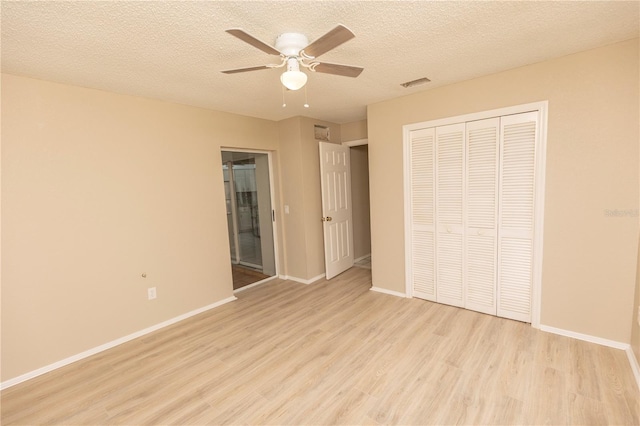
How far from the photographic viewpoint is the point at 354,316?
3244 millimetres

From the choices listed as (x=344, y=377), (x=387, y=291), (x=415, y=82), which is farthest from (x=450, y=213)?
(x=344, y=377)

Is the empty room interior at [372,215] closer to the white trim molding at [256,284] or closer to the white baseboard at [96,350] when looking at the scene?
the white baseboard at [96,350]

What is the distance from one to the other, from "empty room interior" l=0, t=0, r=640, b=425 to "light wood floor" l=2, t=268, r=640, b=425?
2 centimetres

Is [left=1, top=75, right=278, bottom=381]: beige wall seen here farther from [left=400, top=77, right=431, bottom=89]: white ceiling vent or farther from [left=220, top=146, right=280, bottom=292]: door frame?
[left=400, top=77, right=431, bottom=89]: white ceiling vent

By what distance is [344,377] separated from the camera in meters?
2.25

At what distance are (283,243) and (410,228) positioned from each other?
197cm

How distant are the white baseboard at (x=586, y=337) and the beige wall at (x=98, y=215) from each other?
3521 millimetres

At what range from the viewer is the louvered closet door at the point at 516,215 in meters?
2.74

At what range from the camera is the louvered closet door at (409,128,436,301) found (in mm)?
3350

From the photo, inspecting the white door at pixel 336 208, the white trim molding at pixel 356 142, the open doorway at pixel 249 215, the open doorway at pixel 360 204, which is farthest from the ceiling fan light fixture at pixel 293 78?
the open doorway at pixel 360 204

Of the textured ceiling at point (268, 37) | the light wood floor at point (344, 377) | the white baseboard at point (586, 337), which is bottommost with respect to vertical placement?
the light wood floor at point (344, 377)

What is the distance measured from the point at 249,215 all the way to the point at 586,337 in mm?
4373

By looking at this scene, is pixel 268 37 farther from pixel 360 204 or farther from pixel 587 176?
pixel 360 204

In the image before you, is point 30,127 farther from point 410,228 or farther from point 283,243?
point 410,228
